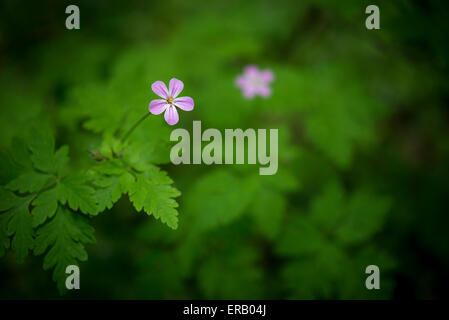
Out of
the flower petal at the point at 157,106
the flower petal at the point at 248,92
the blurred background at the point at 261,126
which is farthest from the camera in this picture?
the flower petal at the point at 248,92

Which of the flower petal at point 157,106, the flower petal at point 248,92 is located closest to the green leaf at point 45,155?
the flower petal at point 157,106

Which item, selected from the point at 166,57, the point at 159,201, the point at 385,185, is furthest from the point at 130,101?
the point at 385,185

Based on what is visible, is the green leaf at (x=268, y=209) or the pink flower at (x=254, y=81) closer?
the green leaf at (x=268, y=209)

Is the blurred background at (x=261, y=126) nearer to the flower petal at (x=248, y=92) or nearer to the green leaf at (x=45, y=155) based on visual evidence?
the green leaf at (x=45, y=155)

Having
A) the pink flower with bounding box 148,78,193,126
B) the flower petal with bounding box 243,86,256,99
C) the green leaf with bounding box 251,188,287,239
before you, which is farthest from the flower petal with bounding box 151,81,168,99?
the flower petal with bounding box 243,86,256,99

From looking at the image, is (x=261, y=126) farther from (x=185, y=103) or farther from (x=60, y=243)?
(x=60, y=243)

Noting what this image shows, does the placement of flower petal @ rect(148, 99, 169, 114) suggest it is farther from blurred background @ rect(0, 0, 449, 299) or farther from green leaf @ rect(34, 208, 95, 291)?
green leaf @ rect(34, 208, 95, 291)

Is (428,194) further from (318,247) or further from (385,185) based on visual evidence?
(318,247)

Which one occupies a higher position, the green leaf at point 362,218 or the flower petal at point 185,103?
the flower petal at point 185,103
